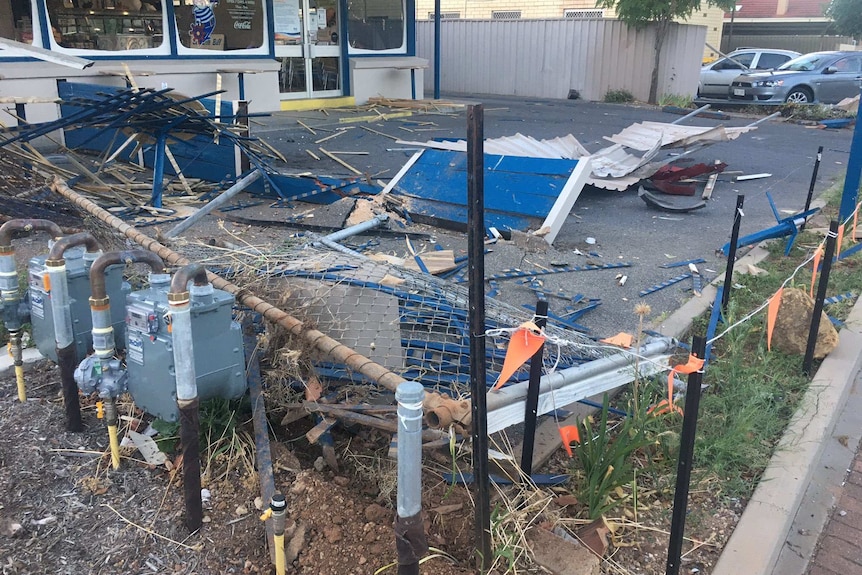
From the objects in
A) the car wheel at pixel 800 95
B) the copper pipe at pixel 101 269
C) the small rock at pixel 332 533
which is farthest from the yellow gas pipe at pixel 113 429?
the car wheel at pixel 800 95

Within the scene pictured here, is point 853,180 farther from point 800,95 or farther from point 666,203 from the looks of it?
point 800,95

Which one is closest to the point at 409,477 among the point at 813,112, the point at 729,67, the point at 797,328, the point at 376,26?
the point at 797,328

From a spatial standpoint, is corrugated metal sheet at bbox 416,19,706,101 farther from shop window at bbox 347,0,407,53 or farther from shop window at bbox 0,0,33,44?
shop window at bbox 0,0,33,44

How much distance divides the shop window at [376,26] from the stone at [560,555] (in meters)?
14.4

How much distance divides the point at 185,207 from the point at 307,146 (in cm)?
350

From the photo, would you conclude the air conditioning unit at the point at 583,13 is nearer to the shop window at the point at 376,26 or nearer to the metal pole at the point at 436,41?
the metal pole at the point at 436,41

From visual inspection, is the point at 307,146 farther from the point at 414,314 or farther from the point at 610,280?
the point at 414,314

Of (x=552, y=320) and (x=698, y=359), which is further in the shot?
(x=552, y=320)

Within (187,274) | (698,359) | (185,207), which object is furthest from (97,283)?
(185,207)

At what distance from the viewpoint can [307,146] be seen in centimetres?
1090

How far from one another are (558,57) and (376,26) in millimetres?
7962

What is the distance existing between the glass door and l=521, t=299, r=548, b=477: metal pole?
511 inches

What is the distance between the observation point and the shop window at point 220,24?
12797 millimetres

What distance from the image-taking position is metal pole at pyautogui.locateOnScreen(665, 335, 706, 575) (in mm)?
2338
